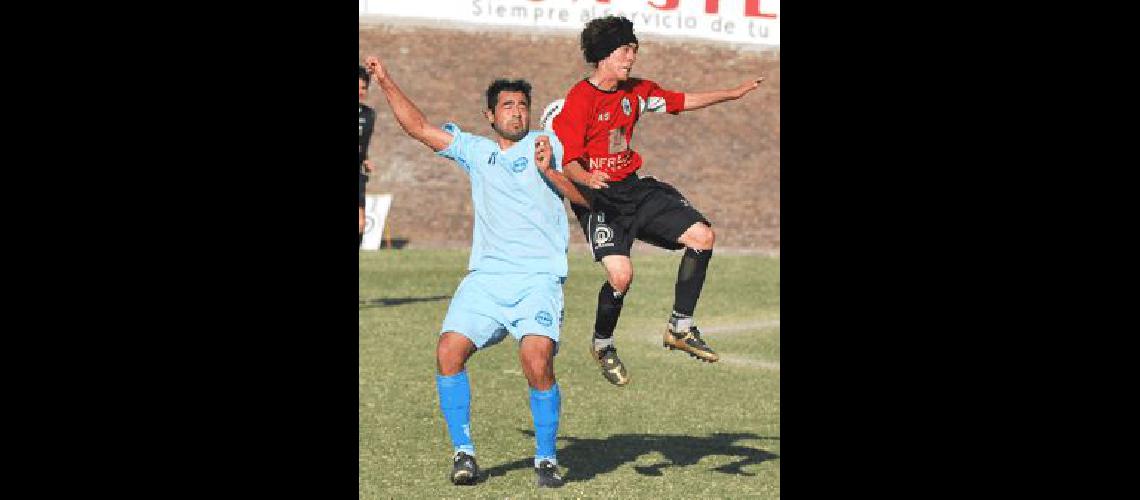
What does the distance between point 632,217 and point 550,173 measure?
1.03 metres

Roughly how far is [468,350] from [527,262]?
835mm

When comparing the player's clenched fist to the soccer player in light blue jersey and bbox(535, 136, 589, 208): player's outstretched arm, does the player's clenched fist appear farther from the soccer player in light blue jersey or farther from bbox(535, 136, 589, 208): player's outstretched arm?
the soccer player in light blue jersey

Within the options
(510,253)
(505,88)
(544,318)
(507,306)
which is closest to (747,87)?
(505,88)

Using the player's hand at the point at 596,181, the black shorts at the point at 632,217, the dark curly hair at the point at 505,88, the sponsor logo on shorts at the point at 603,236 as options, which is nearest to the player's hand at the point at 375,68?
the dark curly hair at the point at 505,88

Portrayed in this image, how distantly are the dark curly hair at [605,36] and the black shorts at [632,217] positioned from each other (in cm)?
107

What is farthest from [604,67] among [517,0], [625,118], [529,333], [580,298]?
[517,0]

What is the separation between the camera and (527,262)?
1013 cm

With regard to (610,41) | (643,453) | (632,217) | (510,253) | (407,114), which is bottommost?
(643,453)

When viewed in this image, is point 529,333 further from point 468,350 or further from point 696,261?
point 696,261

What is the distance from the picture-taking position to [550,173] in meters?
9.20

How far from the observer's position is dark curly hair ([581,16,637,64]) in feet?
30.0

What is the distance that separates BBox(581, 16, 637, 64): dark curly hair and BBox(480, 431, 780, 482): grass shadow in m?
3.68

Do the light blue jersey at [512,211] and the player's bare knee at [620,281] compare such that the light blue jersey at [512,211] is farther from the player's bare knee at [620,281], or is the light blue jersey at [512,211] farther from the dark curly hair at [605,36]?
the dark curly hair at [605,36]

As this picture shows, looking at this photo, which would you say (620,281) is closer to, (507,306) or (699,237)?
(699,237)
